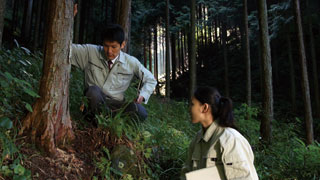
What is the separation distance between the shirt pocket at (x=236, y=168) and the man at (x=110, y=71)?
1492mm

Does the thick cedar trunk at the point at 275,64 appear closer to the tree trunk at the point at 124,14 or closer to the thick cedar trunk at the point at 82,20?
the thick cedar trunk at the point at 82,20

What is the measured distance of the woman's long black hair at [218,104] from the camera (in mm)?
2289

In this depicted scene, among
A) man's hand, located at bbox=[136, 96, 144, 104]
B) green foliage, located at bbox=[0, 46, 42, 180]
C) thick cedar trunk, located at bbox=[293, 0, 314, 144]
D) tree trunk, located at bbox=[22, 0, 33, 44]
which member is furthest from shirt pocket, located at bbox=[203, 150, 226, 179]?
tree trunk, located at bbox=[22, 0, 33, 44]

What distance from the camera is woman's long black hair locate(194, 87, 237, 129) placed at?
7.51 ft

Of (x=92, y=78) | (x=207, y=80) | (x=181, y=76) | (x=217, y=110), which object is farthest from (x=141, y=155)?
(x=181, y=76)

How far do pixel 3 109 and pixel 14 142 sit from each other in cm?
45

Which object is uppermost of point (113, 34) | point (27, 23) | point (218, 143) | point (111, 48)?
point (27, 23)

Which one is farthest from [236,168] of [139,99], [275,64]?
[275,64]

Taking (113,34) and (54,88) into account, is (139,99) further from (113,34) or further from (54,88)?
(54,88)

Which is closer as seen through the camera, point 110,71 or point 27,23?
point 110,71

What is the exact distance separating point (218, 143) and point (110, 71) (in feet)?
5.99

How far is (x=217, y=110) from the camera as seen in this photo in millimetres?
2367

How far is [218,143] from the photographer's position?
2137 mm

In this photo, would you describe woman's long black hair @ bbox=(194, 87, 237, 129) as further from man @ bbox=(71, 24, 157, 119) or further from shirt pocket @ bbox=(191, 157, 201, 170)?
man @ bbox=(71, 24, 157, 119)
